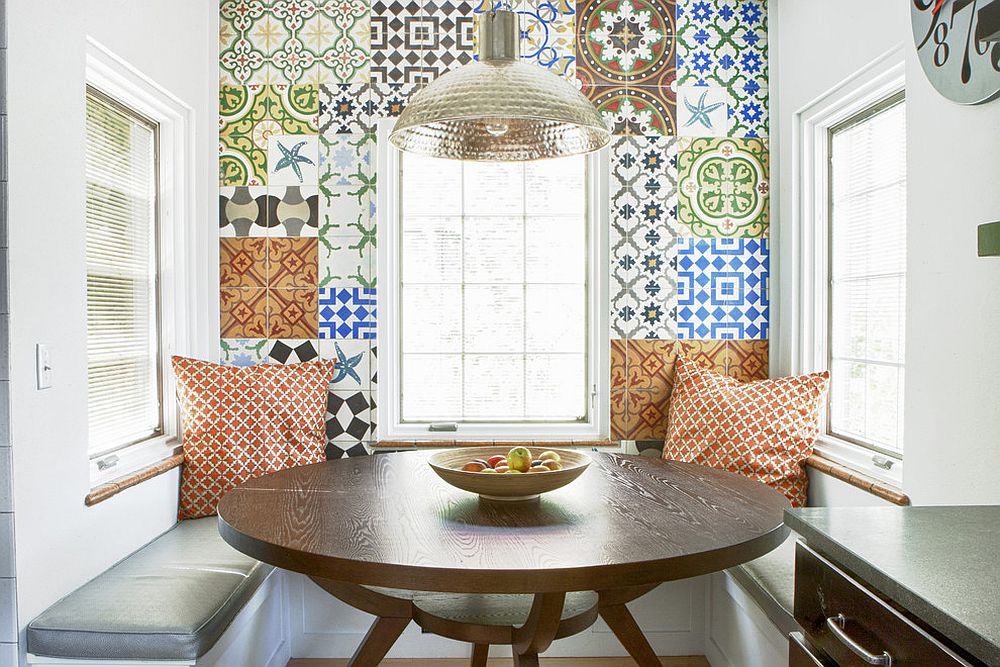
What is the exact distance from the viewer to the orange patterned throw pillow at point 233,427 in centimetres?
305

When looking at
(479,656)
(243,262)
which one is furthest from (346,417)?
(479,656)

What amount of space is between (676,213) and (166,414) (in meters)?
2.27

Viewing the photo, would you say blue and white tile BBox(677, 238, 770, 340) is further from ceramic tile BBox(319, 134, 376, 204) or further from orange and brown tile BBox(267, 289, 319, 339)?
orange and brown tile BBox(267, 289, 319, 339)

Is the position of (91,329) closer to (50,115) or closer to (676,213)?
(50,115)

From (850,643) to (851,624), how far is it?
0.14 feet

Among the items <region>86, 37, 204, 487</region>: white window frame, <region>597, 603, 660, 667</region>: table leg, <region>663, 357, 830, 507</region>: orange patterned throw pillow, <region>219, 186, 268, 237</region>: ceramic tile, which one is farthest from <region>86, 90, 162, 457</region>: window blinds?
<region>663, 357, 830, 507</region>: orange patterned throw pillow

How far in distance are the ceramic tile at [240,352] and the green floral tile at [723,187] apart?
191 cm

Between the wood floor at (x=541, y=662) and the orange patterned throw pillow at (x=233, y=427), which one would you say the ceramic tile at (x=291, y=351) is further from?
the wood floor at (x=541, y=662)

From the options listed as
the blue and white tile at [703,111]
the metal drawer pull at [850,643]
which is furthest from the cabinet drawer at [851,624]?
the blue and white tile at [703,111]

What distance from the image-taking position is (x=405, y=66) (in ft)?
11.2

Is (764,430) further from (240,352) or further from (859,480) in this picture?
(240,352)

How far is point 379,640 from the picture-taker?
2256 millimetres

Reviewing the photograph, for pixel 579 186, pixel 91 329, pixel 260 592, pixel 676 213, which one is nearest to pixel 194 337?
pixel 91 329

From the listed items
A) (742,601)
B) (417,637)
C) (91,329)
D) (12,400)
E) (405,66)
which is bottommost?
(417,637)
